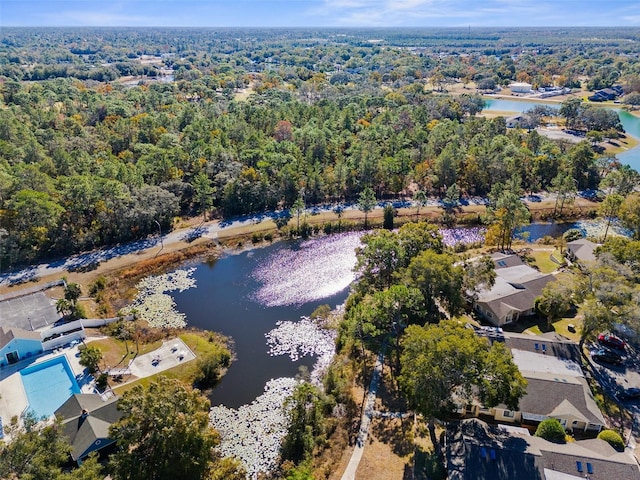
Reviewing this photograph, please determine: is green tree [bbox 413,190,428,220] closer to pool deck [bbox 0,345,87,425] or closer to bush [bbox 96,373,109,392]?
bush [bbox 96,373,109,392]

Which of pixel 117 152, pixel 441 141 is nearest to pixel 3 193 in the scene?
pixel 117 152

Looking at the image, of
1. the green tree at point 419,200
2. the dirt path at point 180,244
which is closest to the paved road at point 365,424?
the dirt path at point 180,244

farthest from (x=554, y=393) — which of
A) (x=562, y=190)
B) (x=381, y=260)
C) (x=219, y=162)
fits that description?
(x=219, y=162)

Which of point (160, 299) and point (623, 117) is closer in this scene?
point (160, 299)

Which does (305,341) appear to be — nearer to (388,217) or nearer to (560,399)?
(560,399)

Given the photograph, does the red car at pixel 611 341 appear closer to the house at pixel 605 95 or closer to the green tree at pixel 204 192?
the green tree at pixel 204 192

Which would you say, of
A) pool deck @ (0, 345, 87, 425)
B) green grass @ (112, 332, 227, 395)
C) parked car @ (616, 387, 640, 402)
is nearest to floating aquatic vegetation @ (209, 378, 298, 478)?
green grass @ (112, 332, 227, 395)

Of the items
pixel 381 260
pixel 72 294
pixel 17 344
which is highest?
pixel 381 260
